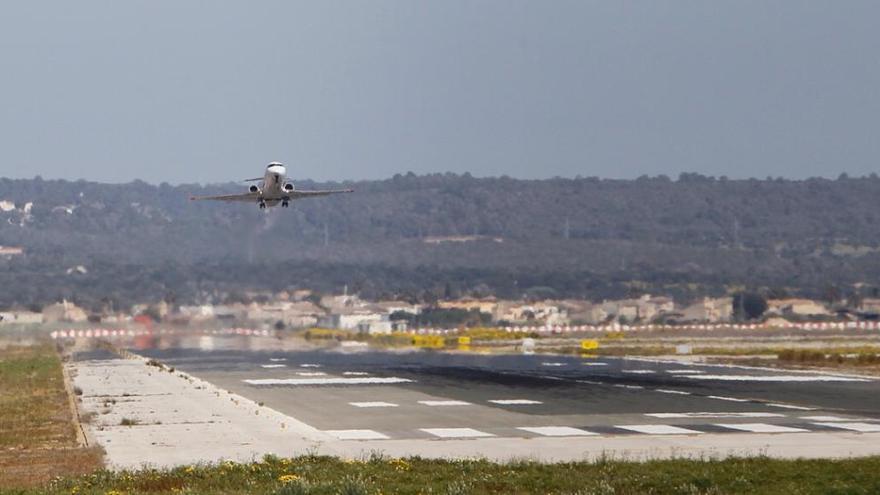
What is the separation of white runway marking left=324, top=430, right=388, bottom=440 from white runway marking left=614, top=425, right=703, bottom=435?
6.90 m

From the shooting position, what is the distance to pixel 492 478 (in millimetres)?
27969

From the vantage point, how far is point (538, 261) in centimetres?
17375

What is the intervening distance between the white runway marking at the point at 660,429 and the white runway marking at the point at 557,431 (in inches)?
61.1

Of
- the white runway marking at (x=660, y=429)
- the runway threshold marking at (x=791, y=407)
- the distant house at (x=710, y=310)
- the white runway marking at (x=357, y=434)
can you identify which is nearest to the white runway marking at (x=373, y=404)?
the white runway marking at (x=357, y=434)

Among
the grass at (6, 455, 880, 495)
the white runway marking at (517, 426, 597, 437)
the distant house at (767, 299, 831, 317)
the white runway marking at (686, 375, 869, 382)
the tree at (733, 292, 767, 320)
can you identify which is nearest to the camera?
the grass at (6, 455, 880, 495)

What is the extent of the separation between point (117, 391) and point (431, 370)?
21.0m

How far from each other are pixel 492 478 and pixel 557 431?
38.8ft

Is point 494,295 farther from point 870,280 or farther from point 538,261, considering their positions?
point 870,280

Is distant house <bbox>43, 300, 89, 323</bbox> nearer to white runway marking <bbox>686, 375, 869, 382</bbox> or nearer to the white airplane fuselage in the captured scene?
the white airplane fuselage

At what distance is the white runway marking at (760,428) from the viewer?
39.4 metres

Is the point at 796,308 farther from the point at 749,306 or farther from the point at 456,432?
the point at 456,432

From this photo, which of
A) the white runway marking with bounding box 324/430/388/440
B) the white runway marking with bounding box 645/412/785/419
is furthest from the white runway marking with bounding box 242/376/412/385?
the white runway marking with bounding box 324/430/388/440

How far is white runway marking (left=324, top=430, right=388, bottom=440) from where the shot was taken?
38531 millimetres

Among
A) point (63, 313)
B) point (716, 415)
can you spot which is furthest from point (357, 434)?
point (63, 313)
